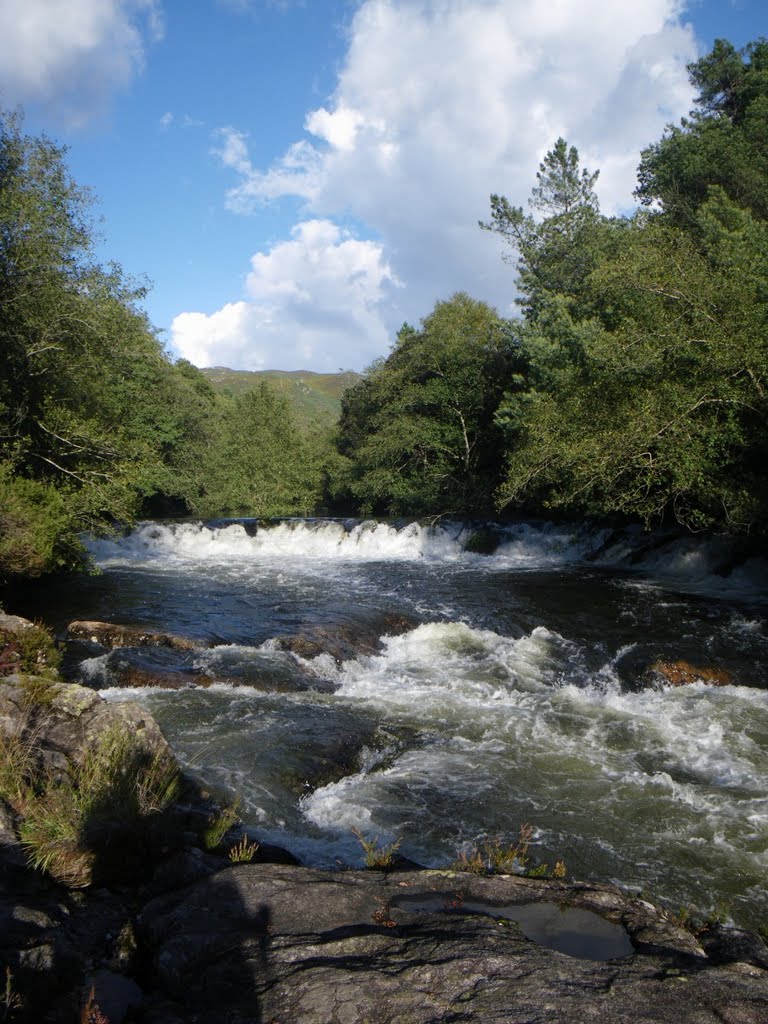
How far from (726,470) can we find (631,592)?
3912 mm

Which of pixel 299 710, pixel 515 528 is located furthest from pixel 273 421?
pixel 299 710

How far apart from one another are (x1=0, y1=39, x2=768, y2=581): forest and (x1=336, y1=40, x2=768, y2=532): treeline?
3.3 inches

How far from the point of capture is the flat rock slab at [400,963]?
2652mm

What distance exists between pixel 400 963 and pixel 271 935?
723 mm

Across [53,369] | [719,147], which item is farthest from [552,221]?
[53,369]

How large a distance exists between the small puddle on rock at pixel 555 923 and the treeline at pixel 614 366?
1228 cm

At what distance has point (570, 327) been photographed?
2252cm

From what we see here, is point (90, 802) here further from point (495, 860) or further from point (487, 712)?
point (487, 712)

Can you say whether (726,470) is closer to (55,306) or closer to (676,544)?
(676,544)

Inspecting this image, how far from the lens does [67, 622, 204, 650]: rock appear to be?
11.1 m

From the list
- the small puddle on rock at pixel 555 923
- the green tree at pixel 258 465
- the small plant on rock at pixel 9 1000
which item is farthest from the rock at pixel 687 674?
the green tree at pixel 258 465

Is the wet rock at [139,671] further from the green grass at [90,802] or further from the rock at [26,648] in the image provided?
the green grass at [90,802]

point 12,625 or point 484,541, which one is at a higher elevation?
point 12,625

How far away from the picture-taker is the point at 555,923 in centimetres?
375
